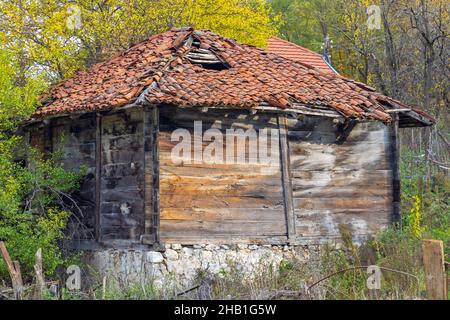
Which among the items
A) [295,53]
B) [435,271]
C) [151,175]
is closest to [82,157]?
[151,175]

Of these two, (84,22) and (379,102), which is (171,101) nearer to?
(379,102)

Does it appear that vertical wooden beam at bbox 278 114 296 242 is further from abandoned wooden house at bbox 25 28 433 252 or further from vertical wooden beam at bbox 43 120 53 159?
vertical wooden beam at bbox 43 120 53 159

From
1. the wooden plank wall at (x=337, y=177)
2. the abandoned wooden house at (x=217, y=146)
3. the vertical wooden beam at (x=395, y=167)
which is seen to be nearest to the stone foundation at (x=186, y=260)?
the abandoned wooden house at (x=217, y=146)

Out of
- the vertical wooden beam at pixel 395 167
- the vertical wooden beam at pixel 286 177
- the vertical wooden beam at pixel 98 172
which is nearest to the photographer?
the vertical wooden beam at pixel 98 172

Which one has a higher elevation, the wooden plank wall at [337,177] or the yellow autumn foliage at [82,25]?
the yellow autumn foliage at [82,25]

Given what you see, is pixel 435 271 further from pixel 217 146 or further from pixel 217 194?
pixel 217 146

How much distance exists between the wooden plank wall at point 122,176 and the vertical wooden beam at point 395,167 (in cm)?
495

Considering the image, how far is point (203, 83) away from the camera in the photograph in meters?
13.2

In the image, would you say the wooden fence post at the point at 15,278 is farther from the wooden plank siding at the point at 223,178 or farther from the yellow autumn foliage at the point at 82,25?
the yellow autumn foliage at the point at 82,25

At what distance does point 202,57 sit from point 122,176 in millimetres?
2658

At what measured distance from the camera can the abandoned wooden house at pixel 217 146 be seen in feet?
42.1

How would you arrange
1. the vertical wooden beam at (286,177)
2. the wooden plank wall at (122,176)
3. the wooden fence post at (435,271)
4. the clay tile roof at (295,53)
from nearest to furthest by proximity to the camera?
the wooden fence post at (435,271) → the wooden plank wall at (122,176) → the vertical wooden beam at (286,177) → the clay tile roof at (295,53)

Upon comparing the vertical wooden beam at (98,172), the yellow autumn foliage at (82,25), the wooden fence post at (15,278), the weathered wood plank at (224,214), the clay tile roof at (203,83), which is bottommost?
the wooden fence post at (15,278)
